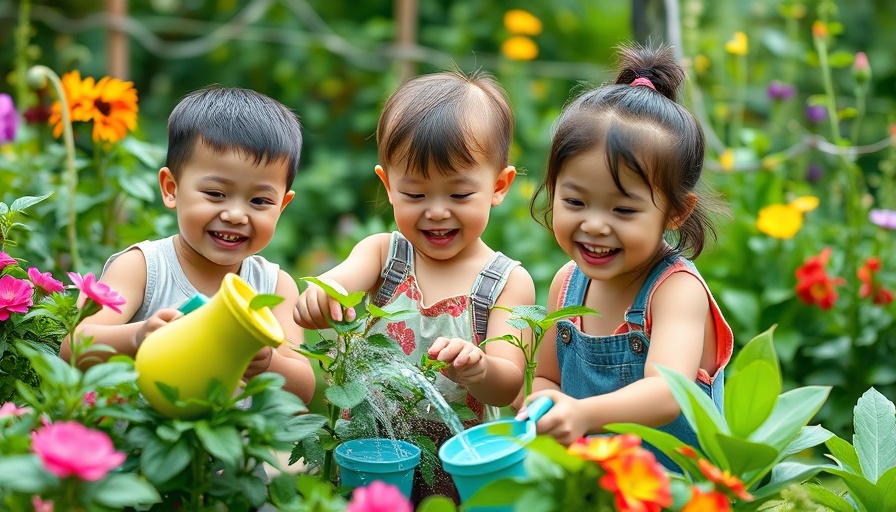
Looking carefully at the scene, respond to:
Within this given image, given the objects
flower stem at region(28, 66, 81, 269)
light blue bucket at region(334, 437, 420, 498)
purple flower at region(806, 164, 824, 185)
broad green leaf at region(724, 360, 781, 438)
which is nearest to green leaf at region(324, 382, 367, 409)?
light blue bucket at region(334, 437, 420, 498)

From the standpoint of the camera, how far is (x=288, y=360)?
191cm

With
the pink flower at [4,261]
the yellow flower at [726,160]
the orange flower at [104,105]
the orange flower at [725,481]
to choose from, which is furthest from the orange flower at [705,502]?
the yellow flower at [726,160]

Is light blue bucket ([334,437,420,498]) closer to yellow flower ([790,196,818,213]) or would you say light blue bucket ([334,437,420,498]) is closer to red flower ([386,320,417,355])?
red flower ([386,320,417,355])

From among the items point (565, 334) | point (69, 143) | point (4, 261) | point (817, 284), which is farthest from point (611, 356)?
point (817, 284)

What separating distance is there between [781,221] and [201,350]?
2526 mm

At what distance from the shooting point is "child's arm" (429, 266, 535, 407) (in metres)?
1.71

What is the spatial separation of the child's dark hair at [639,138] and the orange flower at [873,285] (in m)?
1.49

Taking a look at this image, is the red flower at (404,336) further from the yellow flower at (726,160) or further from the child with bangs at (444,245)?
the yellow flower at (726,160)

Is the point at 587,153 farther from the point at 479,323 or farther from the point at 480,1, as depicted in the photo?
the point at 480,1

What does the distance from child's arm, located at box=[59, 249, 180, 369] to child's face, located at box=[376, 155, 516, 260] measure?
0.52 metres

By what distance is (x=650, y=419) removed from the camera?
1650 millimetres

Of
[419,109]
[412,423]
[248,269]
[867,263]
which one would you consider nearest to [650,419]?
[412,423]

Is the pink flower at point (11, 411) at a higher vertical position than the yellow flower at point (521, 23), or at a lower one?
lower

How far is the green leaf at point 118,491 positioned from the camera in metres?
1.23
